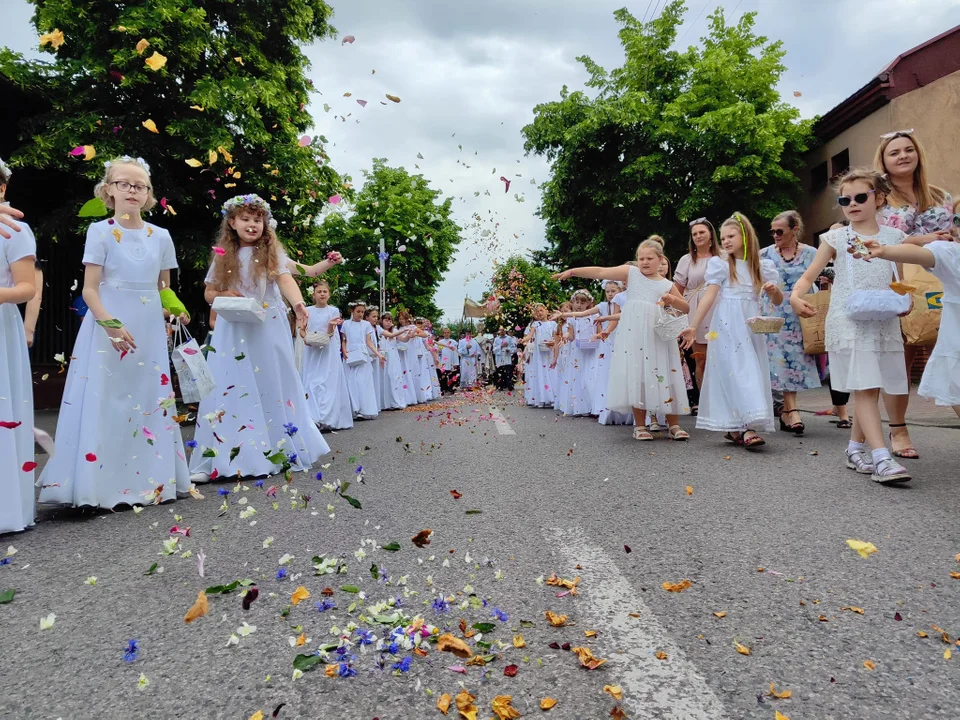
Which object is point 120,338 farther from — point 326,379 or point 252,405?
point 326,379

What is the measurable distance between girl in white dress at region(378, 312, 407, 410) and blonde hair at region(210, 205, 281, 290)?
11.2m

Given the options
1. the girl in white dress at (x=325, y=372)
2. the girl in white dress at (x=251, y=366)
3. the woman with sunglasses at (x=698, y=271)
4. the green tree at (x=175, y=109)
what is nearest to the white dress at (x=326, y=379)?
the girl in white dress at (x=325, y=372)

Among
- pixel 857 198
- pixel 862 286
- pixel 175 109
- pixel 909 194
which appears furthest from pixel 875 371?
pixel 175 109

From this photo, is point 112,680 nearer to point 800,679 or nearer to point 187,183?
point 800,679

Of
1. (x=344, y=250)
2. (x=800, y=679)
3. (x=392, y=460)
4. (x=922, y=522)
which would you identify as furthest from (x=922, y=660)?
(x=344, y=250)

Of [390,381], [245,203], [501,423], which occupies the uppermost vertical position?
[245,203]

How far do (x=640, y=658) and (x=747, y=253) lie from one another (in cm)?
568

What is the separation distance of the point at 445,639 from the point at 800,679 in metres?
1.04

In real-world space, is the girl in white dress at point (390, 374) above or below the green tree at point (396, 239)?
below

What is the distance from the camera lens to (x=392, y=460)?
6.67 metres

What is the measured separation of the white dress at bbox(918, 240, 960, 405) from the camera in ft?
14.3

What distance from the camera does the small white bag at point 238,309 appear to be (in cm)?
571

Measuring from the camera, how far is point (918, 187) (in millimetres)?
5305

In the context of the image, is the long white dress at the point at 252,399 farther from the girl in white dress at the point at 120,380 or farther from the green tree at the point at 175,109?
the green tree at the point at 175,109
